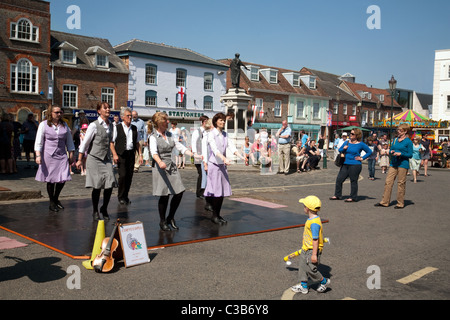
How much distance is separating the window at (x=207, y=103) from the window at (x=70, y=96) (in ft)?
43.8

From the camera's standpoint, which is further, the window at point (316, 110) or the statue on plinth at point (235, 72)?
the window at point (316, 110)

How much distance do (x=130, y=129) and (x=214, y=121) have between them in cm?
246

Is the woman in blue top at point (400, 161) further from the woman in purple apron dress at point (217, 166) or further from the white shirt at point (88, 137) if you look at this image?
the white shirt at point (88, 137)

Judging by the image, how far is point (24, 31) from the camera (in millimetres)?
32250

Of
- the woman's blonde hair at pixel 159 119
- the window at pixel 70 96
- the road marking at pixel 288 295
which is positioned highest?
the window at pixel 70 96

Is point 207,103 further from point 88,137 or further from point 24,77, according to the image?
point 88,137

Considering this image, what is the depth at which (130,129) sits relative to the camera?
30.6ft

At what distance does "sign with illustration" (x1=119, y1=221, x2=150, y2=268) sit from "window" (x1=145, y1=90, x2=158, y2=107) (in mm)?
35024

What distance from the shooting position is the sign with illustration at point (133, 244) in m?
5.16

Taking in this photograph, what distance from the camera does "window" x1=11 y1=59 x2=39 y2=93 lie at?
1254 inches

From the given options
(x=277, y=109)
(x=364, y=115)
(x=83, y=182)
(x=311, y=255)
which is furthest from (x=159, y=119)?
(x=364, y=115)

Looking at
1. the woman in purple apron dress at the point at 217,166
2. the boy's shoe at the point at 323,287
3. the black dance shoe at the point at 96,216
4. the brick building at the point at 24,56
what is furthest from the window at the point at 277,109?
the boy's shoe at the point at 323,287

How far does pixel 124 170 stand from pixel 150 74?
1255 inches
